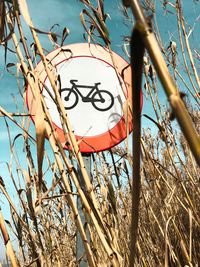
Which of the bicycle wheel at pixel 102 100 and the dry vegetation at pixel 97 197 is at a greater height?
the bicycle wheel at pixel 102 100

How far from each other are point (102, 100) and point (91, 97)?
33 mm

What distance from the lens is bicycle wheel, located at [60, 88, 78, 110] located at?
98cm

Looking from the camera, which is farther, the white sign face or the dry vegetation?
the white sign face

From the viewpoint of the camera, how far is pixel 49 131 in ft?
1.46

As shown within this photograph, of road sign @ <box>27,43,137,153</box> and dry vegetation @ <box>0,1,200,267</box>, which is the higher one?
road sign @ <box>27,43,137,153</box>

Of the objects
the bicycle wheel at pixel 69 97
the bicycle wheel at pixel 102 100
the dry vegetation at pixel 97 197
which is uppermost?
the bicycle wheel at pixel 69 97

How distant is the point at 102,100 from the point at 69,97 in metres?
0.09

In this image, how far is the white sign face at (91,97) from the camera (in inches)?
38.7

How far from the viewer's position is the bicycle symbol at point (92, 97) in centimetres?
98

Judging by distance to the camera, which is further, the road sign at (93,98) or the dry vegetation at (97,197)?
the road sign at (93,98)

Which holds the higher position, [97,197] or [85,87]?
[85,87]

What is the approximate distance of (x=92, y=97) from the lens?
101 cm

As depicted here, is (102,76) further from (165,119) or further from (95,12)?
(95,12)

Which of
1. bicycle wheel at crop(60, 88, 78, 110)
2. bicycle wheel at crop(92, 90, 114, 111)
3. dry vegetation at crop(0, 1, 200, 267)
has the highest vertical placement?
bicycle wheel at crop(60, 88, 78, 110)
